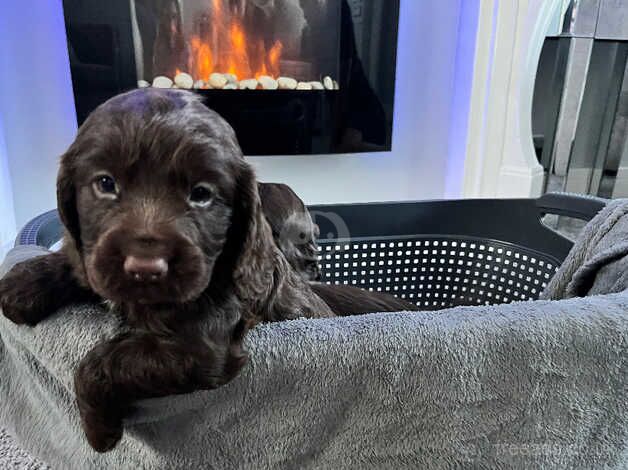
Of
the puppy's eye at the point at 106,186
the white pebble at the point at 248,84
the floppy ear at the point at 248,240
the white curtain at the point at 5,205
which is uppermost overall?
the puppy's eye at the point at 106,186

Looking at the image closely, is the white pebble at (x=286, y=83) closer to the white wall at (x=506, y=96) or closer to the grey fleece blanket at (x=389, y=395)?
the white wall at (x=506, y=96)

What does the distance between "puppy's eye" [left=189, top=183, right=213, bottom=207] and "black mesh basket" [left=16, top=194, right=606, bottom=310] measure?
0.85 meters

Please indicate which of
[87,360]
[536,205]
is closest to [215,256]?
[87,360]

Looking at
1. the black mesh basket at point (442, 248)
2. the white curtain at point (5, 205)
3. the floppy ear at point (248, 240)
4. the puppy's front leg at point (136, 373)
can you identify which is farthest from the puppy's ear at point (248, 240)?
the white curtain at point (5, 205)

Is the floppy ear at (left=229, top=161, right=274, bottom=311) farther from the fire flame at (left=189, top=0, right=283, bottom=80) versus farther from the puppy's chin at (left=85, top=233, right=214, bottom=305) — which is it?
the fire flame at (left=189, top=0, right=283, bottom=80)

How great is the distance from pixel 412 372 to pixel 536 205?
0.96 metres

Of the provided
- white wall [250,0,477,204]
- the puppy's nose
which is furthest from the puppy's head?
white wall [250,0,477,204]

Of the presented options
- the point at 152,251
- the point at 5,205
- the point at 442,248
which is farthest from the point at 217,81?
the point at 152,251

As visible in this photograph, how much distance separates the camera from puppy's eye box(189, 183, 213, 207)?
650 mm

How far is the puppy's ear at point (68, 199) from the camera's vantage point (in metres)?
0.67

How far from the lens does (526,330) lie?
71 cm

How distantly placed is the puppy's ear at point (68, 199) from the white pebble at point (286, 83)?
66.7 inches

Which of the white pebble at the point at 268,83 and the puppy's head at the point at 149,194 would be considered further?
the white pebble at the point at 268,83

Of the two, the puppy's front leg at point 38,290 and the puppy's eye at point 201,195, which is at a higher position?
the puppy's eye at point 201,195
